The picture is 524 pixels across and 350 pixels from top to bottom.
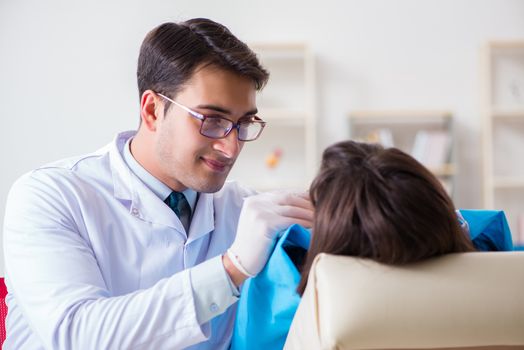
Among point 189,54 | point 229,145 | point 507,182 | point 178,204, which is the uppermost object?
point 189,54

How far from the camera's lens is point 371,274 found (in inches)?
29.6

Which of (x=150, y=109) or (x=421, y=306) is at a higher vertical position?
(x=150, y=109)

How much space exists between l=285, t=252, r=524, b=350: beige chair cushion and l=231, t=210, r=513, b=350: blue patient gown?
0.69ft

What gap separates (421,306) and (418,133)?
13.1 feet

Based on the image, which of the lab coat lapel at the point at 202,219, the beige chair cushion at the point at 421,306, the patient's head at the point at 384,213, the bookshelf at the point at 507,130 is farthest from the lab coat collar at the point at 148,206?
the bookshelf at the point at 507,130

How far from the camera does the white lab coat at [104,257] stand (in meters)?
1.10

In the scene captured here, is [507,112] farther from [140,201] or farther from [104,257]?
[104,257]

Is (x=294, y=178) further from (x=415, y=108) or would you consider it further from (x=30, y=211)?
(x=30, y=211)

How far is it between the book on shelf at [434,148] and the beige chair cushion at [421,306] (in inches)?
148

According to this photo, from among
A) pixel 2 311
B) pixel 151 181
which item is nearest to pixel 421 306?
pixel 151 181

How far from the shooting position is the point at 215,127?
4.73ft

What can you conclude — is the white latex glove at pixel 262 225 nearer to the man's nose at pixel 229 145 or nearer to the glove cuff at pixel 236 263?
the glove cuff at pixel 236 263

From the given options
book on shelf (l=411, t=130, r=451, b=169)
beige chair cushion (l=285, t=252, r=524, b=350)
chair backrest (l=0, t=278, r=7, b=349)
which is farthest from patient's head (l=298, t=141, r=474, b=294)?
book on shelf (l=411, t=130, r=451, b=169)

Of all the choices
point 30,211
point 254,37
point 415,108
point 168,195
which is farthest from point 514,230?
point 30,211
